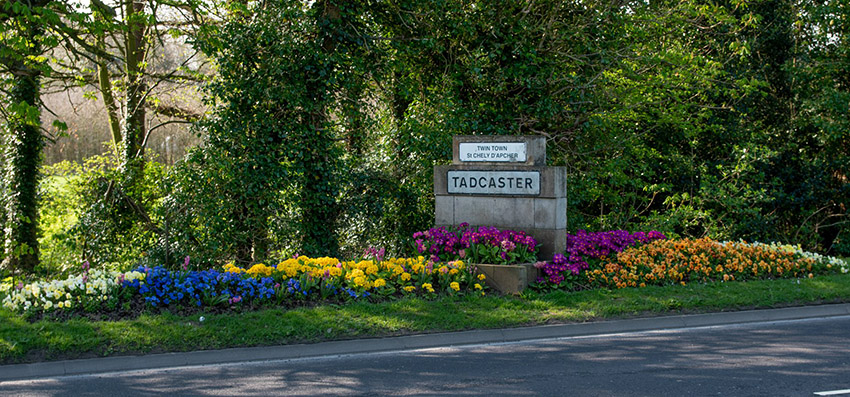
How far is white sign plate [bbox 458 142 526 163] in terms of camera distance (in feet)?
38.4

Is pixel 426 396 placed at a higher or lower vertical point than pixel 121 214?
lower

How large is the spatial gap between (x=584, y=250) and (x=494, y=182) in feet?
5.89

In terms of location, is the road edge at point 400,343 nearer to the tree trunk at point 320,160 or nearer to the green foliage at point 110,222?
the tree trunk at point 320,160

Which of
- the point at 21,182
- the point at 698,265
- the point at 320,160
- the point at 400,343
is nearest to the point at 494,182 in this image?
the point at 698,265

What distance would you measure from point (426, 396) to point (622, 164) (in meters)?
11.7

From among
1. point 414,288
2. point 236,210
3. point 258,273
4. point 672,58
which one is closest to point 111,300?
point 258,273

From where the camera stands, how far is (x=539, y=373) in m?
6.89

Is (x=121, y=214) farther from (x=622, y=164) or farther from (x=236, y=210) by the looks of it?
(x=622, y=164)

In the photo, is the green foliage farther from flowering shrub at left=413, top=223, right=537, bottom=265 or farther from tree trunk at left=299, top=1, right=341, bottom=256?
flowering shrub at left=413, top=223, right=537, bottom=265

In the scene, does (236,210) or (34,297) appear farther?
(236,210)

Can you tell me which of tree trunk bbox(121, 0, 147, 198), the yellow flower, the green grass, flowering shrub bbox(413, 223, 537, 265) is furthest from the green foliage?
the green grass

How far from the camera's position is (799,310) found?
393 inches

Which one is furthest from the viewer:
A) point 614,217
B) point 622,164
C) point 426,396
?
point 614,217

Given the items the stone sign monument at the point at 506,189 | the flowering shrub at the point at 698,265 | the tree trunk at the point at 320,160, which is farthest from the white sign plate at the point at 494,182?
the tree trunk at the point at 320,160
